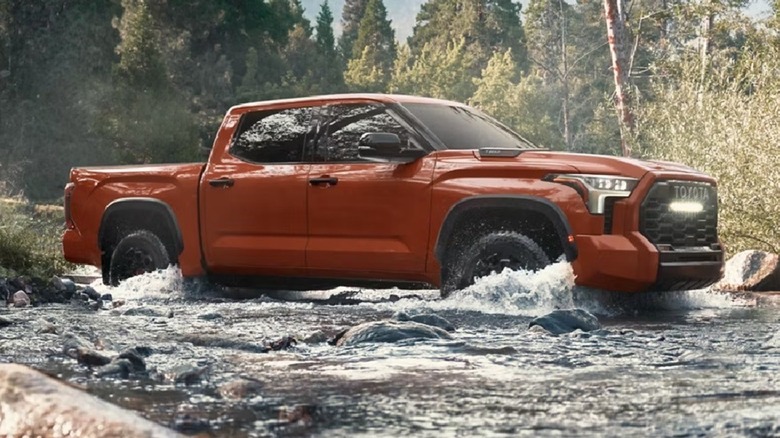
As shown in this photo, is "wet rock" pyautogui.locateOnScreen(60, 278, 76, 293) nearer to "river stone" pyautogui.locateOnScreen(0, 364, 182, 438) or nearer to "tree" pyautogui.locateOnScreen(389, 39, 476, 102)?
"river stone" pyautogui.locateOnScreen(0, 364, 182, 438)

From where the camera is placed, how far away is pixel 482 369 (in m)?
6.22

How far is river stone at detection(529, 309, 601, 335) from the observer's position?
8016mm

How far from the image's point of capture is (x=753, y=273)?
43.1ft

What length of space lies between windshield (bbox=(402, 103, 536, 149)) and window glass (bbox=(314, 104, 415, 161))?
241 mm

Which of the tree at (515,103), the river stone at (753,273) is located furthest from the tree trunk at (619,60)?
the tree at (515,103)

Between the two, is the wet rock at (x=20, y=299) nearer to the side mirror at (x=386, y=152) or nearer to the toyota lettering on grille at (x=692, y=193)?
the side mirror at (x=386, y=152)

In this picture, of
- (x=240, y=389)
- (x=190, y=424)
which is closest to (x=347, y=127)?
(x=240, y=389)

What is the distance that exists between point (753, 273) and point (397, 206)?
16.6ft

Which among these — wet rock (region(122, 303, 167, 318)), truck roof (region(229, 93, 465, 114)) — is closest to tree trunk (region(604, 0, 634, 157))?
truck roof (region(229, 93, 465, 114))

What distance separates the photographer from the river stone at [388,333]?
743cm

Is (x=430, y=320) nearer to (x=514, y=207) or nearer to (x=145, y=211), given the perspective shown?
(x=514, y=207)

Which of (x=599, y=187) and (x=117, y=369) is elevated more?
(x=599, y=187)

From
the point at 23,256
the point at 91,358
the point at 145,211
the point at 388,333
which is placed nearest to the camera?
the point at 91,358

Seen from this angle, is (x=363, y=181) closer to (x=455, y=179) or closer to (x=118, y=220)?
(x=455, y=179)
